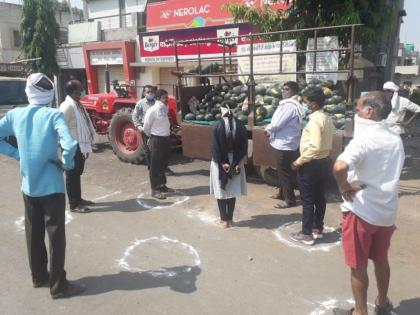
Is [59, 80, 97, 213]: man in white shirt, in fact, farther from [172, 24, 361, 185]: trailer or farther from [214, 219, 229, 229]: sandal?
[172, 24, 361, 185]: trailer

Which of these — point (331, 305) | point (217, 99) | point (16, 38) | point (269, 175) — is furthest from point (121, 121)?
point (16, 38)

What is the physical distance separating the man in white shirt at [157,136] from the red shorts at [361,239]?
11.7ft

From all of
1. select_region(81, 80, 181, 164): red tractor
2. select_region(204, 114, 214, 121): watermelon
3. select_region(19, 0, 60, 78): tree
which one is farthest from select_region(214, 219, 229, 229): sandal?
select_region(19, 0, 60, 78): tree

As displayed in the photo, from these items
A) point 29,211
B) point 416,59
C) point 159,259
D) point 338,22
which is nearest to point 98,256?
point 159,259

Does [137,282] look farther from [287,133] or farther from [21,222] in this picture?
[287,133]

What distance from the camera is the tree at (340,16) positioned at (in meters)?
7.69

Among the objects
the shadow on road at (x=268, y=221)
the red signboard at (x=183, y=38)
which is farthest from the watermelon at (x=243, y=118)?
the red signboard at (x=183, y=38)

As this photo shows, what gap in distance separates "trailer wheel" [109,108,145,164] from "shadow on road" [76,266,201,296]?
14.1 feet

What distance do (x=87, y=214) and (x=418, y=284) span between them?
153 inches

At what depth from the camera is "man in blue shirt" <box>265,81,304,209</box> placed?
17.3ft

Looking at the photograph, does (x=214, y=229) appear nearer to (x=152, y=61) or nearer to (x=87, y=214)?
(x=87, y=214)

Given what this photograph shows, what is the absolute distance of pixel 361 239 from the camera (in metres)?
2.78

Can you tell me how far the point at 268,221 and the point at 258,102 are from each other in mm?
2315

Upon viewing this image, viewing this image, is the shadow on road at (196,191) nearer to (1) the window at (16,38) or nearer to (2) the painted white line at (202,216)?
(2) the painted white line at (202,216)
